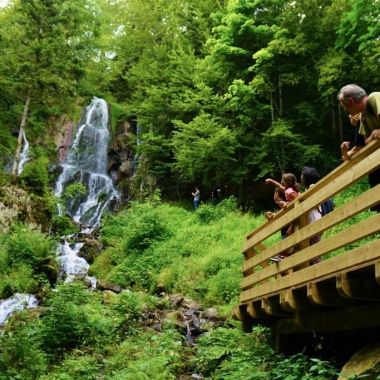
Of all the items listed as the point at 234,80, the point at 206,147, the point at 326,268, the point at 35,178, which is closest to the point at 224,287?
the point at 326,268

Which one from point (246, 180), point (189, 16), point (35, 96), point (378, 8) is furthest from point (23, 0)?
point (378, 8)

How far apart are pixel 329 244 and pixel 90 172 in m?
25.6

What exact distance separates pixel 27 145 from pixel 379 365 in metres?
28.2

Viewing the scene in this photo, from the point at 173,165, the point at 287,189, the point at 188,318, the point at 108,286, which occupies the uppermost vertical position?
the point at 173,165

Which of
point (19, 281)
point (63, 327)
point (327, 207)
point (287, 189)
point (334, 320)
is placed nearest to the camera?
point (334, 320)

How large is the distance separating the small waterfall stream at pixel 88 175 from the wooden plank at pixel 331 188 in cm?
1494

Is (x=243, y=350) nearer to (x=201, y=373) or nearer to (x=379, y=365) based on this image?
(x=201, y=373)

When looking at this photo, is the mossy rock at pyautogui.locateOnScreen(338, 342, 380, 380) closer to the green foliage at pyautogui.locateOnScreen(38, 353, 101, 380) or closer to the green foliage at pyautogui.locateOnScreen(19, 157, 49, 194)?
the green foliage at pyautogui.locateOnScreen(38, 353, 101, 380)

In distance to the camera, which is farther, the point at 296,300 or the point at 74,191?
the point at 74,191

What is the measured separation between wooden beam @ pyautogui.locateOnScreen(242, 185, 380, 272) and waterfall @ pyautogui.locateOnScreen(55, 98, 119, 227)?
2028 centimetres

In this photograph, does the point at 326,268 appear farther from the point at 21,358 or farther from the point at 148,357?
the point at 21,358

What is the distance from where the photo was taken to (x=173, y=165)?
85.1 feet

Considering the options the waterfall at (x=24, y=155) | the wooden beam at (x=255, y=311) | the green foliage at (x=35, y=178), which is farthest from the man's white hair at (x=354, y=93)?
the waterfall at (x=24, y=155)

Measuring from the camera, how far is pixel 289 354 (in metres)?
7.90
